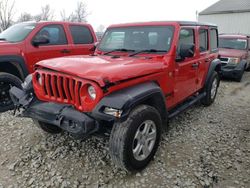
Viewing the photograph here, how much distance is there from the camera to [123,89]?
2.94 metres

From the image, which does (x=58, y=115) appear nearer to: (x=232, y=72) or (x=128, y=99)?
(x=128, y=99)

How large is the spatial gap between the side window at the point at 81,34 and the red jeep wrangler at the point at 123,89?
2283 millimetres

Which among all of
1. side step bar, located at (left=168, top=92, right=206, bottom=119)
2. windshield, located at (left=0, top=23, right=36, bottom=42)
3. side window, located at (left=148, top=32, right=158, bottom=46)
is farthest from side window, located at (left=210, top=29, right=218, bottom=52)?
windshield, located at (left=0, top=23, right=36, bottom=42)

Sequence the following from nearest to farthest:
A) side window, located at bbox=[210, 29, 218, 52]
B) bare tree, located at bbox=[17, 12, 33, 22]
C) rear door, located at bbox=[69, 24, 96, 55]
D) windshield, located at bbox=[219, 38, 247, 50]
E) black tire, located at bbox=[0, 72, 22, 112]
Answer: black tire, located at bbox=[0, 72, 22, 112], side window, located at bbox=[210, 29, 218, 52], rear door, located at bbox=[69, 24, 96, 55], windshield, located at bbox=[219, 38, 247, 50], bare tree, located at bbox=[17, 12, 33, 22]

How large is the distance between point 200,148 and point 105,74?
2.01m

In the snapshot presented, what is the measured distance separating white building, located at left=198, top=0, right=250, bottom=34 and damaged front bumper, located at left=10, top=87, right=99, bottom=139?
33160mm

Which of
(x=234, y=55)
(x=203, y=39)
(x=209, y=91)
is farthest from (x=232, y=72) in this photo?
(x=203, y=39)

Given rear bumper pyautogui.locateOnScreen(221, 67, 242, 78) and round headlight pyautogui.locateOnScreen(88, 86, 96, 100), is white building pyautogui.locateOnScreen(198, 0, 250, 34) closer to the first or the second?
rear bumper pyautogui.locateOnScreen(221, 67, 242, 78)

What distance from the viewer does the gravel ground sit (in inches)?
120

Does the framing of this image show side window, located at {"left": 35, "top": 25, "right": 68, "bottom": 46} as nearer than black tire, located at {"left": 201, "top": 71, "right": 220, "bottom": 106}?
No

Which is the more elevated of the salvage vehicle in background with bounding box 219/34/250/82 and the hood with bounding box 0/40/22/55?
the hood with bounding box 0/40/22/55

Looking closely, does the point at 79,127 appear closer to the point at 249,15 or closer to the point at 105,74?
the point at 105,74

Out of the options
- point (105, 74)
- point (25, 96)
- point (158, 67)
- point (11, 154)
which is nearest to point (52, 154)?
point (11, 154)

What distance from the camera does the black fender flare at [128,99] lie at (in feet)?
8.64
